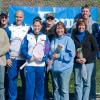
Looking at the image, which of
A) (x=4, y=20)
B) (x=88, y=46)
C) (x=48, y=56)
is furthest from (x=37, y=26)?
(x=88, y=46)

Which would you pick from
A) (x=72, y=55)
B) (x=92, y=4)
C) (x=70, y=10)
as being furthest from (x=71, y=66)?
(x=92, y=4)

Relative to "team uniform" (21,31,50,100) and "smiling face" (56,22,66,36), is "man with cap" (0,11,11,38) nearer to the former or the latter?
"team uniform" (21,31,50,100)

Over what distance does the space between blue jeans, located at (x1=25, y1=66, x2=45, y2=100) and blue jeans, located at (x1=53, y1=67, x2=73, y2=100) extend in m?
0.30

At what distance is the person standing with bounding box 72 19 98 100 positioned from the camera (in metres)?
9.85

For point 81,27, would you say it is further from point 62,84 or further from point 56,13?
point 56,13

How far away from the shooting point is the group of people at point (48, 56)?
9.80 meters

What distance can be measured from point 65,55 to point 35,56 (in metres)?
0.59

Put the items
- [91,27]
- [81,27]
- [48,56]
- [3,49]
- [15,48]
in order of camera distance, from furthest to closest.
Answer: [91,27], [15,48], [48,56], [81,27], [3,49]

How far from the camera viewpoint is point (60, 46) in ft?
32.0

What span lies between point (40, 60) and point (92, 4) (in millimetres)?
7554

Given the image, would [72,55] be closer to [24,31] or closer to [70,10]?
[24,31]

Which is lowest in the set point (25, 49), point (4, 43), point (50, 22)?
point (25, 49)

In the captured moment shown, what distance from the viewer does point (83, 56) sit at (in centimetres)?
988

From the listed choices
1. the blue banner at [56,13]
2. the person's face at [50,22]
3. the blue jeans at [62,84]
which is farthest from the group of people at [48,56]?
the blue banner at [56,13]
